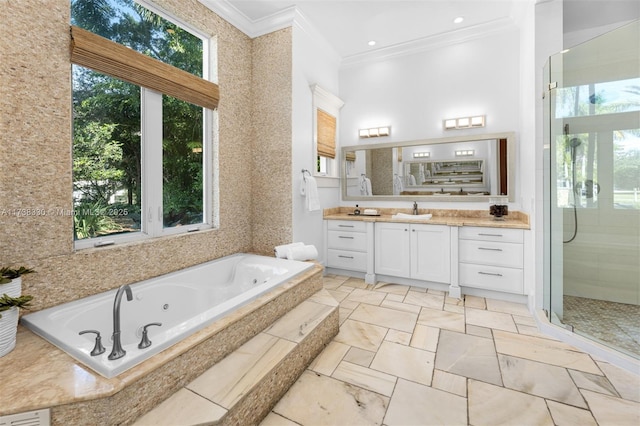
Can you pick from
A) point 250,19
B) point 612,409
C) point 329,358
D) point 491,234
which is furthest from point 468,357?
point 250,19

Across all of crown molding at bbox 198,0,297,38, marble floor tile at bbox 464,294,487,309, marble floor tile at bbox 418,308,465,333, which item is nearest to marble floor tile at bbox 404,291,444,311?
marble floor tile at bbox 418,308,465,333

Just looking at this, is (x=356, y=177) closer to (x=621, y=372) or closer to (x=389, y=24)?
(x=389, y=24)

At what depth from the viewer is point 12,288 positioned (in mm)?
1414

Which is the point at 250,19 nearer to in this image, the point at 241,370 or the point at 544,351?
the point at 241,370

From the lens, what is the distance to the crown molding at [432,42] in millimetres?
3369

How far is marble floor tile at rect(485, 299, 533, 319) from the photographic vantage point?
109 inches

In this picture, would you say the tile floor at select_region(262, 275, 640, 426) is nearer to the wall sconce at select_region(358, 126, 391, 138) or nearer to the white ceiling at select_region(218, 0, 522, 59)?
the wall sconce at select_region(358, 126, 391, 138)

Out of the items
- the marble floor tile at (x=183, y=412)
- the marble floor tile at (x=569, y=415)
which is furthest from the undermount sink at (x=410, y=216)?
the marble floor tile at (x=183, y=412)

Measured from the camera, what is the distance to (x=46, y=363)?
1249mm

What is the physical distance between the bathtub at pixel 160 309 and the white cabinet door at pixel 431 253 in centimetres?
147

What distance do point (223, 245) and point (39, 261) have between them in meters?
1.48

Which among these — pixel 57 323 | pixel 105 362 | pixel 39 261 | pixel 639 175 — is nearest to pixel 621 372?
pixel 639 175

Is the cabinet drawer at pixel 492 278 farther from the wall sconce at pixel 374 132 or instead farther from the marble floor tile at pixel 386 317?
the wall sconce at pixel 374 132

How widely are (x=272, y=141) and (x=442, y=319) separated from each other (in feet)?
8.31
